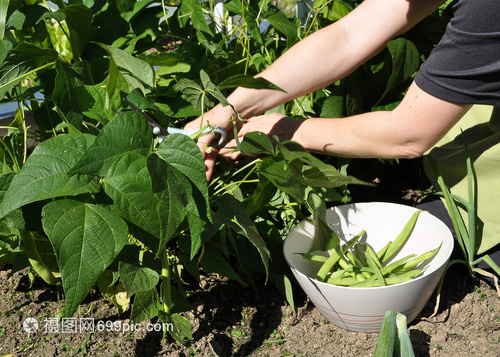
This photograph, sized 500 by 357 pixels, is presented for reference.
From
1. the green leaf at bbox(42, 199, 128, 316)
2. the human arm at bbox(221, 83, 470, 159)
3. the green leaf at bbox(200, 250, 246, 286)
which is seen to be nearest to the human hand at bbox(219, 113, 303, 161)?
the human arm at bbox(221, 83, 470, 159)

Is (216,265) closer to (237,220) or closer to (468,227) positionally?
(237,220)

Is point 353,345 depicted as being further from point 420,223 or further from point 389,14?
point 389,14

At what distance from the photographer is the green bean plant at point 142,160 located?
780mm

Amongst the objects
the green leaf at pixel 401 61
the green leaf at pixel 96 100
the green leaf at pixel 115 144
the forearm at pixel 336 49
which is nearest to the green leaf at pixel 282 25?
the forearm at pixel 336 49

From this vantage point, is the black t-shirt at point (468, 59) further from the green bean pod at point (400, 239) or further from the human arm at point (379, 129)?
the green bean pod at point (400, 239)

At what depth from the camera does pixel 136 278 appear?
0.92 meters

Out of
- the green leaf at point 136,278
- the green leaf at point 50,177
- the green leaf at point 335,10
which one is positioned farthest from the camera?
the green leaf at point 335,10

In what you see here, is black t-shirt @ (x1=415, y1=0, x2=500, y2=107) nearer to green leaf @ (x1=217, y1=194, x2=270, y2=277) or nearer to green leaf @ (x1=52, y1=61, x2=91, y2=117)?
green leaf @ (x1=217, y1=194, x2=270, y2=277)

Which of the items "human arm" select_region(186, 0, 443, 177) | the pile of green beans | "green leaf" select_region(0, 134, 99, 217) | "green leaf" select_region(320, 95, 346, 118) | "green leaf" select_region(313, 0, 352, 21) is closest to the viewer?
"green leaf" select_region(0, 134, 99, 217)

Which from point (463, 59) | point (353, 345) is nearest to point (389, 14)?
point (463, 59)

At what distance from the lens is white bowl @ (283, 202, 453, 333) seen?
1049 millimetres

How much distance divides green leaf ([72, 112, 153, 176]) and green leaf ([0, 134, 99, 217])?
3 centimetres

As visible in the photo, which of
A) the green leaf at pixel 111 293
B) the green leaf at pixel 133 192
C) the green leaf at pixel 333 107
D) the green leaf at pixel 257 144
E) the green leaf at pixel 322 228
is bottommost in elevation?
the green leaf at pixel 111 293

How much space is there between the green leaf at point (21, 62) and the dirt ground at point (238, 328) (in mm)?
485
